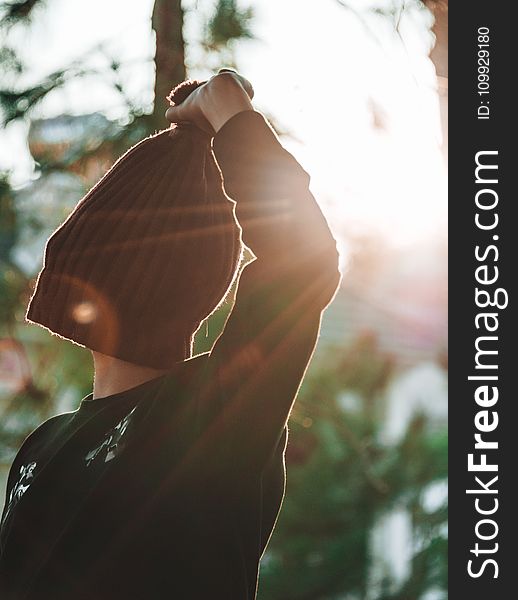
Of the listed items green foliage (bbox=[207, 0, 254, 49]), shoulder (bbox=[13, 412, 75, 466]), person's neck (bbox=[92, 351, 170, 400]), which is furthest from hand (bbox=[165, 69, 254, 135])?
green foliage (bbox=[207, 0, 254, 49])

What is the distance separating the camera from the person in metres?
0.78

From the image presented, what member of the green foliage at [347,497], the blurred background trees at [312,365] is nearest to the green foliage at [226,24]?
the blurred background trees at [312,365]

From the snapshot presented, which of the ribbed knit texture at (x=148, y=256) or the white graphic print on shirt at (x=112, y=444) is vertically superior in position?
the ribbed knit texture at (x=148, y=256)

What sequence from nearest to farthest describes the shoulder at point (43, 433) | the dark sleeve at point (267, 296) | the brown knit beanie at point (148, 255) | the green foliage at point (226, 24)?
the dark sleeve at point (267, 296)
the brown knit beanie at point (148, 255)
the shoulder at point (43, 433)
the green foliage at point (226, 24)

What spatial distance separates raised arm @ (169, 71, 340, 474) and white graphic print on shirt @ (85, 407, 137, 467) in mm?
116

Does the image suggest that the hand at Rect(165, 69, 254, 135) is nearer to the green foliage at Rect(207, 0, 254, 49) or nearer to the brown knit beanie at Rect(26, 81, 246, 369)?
the brown knit beanie at Rect(26, 81, 246, 369)

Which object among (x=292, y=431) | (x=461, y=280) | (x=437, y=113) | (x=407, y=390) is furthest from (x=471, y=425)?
(x=407, y=390)

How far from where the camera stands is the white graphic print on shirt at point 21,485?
93cm

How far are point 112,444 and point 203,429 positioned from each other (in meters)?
0.12

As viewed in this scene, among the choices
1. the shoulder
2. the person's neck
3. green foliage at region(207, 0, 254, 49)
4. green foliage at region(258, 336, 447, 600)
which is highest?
green foliage at region(207, 0, 254, 49)

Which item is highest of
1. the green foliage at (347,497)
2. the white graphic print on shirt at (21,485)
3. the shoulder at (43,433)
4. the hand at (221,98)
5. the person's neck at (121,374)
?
the green foliage at (347,497)

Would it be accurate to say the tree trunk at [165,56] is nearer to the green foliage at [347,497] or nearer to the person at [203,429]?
the green foliage at [347,497]

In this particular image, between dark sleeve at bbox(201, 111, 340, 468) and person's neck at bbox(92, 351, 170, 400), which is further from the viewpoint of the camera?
person's neck at bbox(92, 351, 170, 400)

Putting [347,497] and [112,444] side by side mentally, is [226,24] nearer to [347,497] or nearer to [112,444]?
[347,497]
